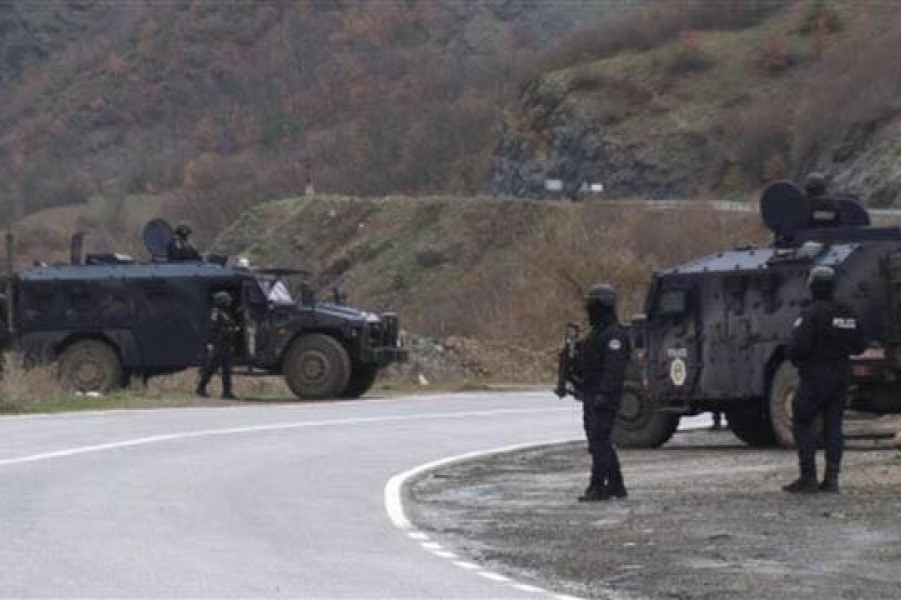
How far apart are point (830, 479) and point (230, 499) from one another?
496 centimetres

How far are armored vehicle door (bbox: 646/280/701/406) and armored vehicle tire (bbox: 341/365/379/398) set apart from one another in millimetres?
12218

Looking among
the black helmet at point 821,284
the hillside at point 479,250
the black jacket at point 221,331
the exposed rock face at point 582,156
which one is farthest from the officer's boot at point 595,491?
the exposed rock face at point 582,156

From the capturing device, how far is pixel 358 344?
1446 inches

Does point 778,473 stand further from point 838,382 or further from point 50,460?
point 50,460

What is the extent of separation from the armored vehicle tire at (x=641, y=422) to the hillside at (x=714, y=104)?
146 feet

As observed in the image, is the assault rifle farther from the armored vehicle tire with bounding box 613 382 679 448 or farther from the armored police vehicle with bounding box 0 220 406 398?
the armored police vehicle with bounding box 0 220 406 398

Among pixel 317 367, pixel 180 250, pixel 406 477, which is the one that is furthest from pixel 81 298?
pixel 406 477

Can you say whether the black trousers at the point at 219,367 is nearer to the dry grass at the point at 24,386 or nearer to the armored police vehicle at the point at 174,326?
the armored police vehicle at the point at 174,326

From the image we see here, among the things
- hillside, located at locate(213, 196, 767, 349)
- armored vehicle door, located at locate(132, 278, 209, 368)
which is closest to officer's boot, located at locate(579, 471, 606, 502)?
armored vehicle door, located at locate(132, 278, 209, 368)

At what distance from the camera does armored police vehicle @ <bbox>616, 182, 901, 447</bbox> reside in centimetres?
2339

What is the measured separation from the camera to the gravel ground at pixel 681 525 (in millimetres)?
13859

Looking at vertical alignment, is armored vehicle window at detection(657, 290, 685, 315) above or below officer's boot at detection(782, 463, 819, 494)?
above

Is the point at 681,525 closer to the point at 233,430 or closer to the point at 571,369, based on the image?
the point at 571,369

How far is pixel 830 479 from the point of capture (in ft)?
61.2
